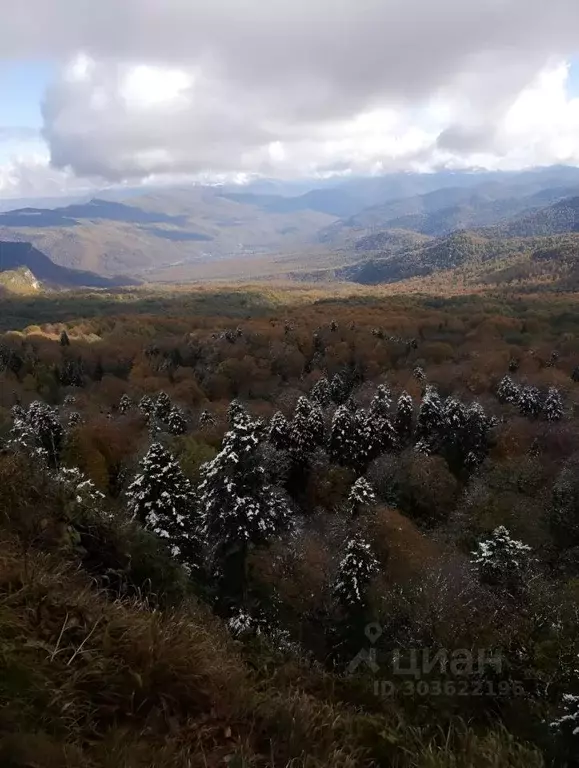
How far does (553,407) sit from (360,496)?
72.5 feet

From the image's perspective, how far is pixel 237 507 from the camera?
22906 mm

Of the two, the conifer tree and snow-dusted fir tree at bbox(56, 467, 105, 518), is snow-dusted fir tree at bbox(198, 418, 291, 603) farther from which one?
the conifer tree

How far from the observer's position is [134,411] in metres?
49.9

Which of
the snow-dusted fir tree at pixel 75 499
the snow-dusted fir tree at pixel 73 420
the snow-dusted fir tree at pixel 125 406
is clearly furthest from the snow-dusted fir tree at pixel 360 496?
the snow-dusted fir tree at pixel 125 406

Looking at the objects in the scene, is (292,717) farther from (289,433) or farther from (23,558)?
(289,433)

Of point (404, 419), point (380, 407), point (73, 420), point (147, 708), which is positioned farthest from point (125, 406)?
point (147, 708)

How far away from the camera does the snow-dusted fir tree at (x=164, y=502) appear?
20.5m

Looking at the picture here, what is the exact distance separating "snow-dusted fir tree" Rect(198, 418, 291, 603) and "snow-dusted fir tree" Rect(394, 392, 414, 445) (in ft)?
71.6

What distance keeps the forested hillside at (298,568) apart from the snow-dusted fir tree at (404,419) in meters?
0.24

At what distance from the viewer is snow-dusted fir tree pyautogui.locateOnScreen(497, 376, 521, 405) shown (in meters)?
48.0

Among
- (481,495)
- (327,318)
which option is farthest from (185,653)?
(327,318)

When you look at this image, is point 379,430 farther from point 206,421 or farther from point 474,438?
point 206,421

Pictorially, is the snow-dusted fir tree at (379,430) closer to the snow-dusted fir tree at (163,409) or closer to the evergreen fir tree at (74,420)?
the snow-dusted fir tree at (163,409)

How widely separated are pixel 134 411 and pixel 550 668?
139ft
